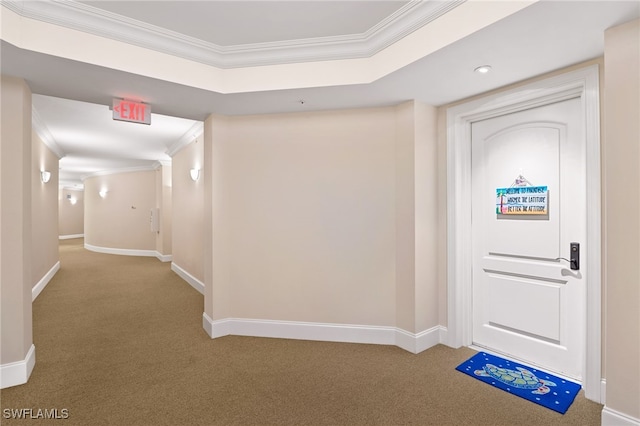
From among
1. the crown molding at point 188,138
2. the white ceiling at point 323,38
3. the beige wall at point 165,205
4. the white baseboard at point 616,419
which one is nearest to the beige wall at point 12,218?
the white ceiling at point 323,38

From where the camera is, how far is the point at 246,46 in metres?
2.87

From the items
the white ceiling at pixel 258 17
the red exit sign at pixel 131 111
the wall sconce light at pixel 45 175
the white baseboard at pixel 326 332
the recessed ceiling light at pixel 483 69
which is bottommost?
the white baseboard at pixel 326 332

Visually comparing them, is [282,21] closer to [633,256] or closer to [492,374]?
[633,256]

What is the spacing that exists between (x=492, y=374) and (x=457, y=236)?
1243 millimetres

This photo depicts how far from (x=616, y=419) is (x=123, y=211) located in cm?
1135

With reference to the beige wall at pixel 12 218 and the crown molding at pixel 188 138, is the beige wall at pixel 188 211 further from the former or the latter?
the beige wall at pixel 12 218

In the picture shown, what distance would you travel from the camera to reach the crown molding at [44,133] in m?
4.82

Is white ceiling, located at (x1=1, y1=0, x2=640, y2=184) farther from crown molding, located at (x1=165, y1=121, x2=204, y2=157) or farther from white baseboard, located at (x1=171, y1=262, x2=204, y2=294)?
white baseboard, located at (x1=171, y1=262, x2=204, y2=294)

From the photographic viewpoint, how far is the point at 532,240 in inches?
113

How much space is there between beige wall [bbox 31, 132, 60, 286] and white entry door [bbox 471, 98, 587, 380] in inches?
219

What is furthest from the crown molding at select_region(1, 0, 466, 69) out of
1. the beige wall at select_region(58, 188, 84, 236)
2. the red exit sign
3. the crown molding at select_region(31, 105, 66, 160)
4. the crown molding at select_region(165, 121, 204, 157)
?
the beige wall at select_region(58, 188, 84, 236)

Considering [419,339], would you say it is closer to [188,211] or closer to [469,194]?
[469,194]

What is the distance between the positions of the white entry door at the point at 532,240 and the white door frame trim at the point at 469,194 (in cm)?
8

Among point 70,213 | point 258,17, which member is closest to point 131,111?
point 258,17
